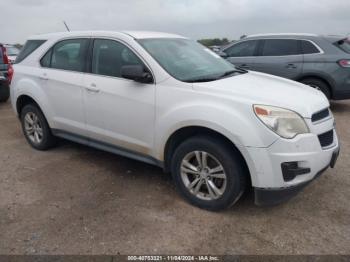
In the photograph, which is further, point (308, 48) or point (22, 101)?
point (308, 48)

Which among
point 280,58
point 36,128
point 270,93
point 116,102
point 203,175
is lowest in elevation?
point 36,128

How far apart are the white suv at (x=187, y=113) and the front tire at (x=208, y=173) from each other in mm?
10

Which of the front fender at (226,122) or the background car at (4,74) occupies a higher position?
the front fender at (226,122)

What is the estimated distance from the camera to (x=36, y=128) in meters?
5.29

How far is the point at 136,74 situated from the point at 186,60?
678mm

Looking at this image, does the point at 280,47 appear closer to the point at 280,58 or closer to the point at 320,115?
the point at 280,58

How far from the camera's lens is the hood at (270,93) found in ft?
10.5

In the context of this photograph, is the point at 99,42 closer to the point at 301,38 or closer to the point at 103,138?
the point at 103,138

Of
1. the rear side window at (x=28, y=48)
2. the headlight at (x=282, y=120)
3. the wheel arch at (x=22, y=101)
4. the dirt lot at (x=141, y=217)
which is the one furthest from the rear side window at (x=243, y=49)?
the headlight at (x=282, y=120)

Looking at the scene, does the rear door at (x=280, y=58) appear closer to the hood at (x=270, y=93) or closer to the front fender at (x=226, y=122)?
the hood at (x=270, y=93)

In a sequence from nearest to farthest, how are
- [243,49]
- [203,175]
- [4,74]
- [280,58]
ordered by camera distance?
[203,175], [280,58], [4,74], [243,49]

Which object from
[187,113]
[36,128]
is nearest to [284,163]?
[187,113]

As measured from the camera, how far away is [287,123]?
3.10m

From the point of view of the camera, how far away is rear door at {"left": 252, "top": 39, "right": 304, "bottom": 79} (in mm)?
7801
